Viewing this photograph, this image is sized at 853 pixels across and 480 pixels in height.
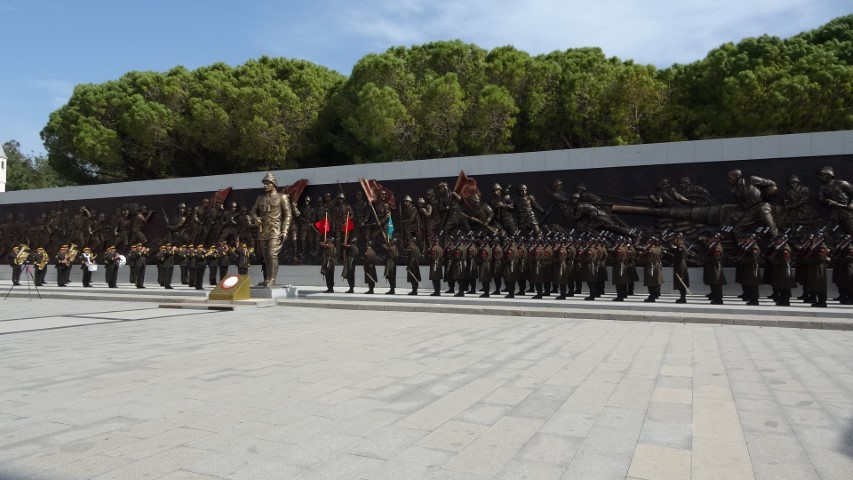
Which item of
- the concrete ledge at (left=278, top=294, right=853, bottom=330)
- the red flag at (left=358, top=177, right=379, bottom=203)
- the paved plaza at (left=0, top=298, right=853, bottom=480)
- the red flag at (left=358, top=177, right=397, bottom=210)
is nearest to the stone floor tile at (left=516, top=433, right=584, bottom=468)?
the paved plaza at (left=0, top=298, right=853, bottom=480)

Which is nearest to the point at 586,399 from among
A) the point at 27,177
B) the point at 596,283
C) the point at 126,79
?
the point at 596,283

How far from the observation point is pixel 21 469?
2938 millimetres

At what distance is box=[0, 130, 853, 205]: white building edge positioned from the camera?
13664 mm

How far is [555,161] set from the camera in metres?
16.2

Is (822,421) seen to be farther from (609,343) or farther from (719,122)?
(719,122)

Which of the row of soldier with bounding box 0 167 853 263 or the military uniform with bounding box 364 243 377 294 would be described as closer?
the row of soldier with bounding box 0 167 853 263

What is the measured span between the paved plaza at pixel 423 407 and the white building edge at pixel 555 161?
7.58m

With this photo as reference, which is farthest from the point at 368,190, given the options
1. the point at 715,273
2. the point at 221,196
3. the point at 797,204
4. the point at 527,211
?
the point at 797,204

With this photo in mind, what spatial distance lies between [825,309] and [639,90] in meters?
14.8

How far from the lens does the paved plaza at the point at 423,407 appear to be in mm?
3035

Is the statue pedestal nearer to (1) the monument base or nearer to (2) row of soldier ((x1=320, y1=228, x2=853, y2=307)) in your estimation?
(1) the monument base

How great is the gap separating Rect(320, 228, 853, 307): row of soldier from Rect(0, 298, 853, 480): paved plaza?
4215mm

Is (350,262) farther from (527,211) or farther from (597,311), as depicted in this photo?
(597,311)

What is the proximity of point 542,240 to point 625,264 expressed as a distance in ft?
7.67
